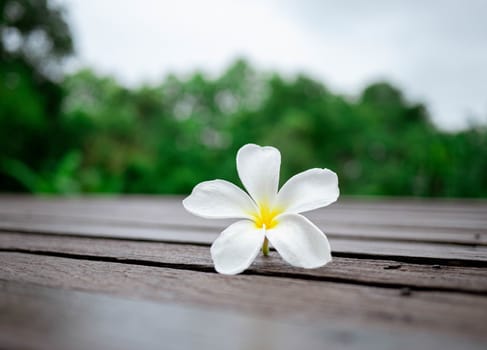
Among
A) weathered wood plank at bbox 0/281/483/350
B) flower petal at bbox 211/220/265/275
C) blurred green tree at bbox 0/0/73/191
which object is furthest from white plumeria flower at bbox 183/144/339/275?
blurred green tree at bbox 0/0/73/191

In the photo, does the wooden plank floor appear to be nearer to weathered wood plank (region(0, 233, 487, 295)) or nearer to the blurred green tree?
weathered wood plank (region(0, 233, 487, 295))

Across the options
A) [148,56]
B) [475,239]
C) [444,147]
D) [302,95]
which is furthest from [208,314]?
[148,56]

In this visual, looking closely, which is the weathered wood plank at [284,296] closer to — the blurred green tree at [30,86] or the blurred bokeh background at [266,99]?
the blurred bokeh background at [266,99]

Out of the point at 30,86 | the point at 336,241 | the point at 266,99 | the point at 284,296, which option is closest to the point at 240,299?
the point at 284,296

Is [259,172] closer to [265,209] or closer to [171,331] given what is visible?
[265,209]

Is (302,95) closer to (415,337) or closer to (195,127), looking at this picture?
(195,127)

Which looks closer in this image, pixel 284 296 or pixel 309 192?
pixel 284 296
